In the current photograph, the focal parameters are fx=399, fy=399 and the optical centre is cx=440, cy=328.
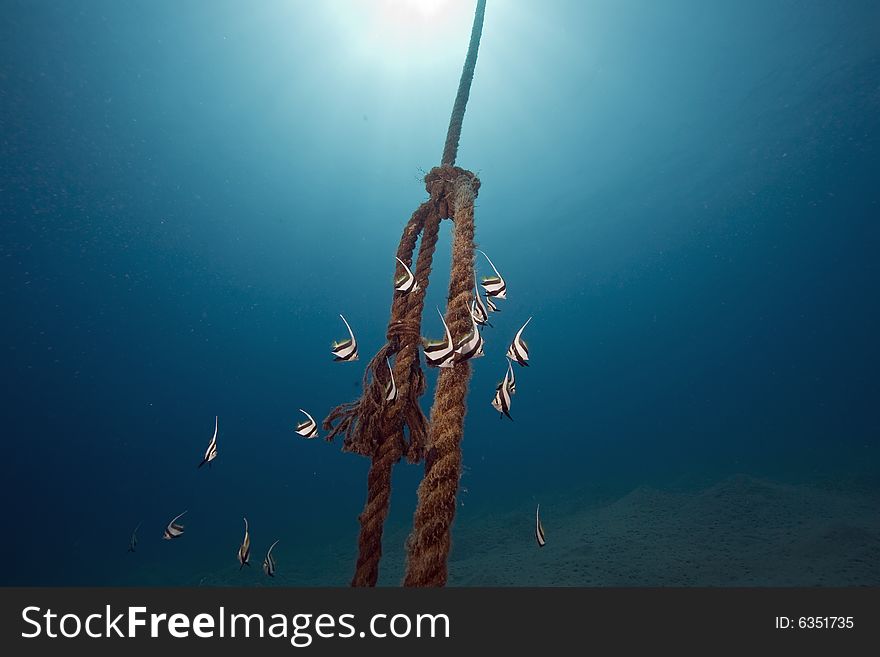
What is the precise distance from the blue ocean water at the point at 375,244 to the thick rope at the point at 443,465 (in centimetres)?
409

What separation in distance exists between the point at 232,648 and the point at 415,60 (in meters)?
28.8

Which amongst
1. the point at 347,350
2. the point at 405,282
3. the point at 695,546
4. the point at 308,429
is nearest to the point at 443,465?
the point at 405,282

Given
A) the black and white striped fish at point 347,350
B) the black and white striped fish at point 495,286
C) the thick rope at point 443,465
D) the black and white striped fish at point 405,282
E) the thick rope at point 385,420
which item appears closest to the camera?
the thick rope at point 443,465

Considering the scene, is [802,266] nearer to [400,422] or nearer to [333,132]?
[333,132]

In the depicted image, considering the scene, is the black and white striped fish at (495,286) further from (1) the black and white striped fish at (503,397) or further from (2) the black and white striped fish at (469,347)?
(2) the black and white striped fish at (469,347)

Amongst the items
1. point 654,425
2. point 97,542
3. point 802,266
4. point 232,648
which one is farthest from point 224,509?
point 802,266

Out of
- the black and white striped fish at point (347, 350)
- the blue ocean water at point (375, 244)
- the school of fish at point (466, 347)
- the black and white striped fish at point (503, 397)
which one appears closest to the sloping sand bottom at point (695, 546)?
the blue ocean water at point (375, 244)

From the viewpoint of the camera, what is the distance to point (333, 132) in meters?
32.4

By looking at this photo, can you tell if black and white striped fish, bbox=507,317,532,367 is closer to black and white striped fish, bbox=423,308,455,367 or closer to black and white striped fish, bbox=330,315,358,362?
black and white striped fish, bbox=423,308,455,367

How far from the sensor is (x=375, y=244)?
4994 centimetres

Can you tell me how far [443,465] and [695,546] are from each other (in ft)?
34.6

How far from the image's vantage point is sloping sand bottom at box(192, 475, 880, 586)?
7.31 metres

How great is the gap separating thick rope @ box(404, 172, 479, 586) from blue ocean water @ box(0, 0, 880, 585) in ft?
13.4

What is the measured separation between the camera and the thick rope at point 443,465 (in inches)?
51.9
